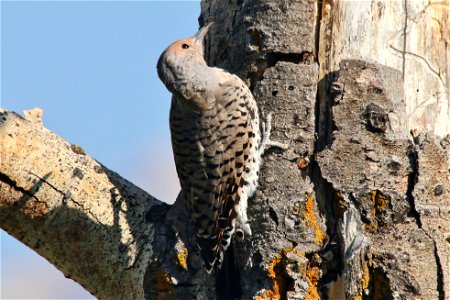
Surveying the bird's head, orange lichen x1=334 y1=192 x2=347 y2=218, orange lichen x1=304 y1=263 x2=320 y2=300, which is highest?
the bird's head

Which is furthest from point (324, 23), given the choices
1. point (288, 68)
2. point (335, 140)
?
point (335, 140)

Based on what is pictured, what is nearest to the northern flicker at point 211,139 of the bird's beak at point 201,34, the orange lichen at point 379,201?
the bird's beak at point 201,34

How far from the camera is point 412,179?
3879mm

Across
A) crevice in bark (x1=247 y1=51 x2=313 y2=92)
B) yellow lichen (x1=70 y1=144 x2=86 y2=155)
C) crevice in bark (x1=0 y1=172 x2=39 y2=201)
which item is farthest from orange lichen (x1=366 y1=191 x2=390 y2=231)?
crevice in bark (x1=0 y1=172 x2=39 y2=201)

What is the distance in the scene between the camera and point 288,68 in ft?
13.6

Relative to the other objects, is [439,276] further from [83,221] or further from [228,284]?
[83,221]

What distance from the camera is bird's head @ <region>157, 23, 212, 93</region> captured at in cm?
487

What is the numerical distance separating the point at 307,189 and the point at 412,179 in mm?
469

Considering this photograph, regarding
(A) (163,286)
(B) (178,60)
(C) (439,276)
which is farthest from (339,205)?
(B) (178,60)

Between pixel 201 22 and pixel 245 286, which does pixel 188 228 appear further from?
pixel 201 22

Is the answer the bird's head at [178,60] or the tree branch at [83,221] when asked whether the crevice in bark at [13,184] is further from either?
the bird's head at [178,60]

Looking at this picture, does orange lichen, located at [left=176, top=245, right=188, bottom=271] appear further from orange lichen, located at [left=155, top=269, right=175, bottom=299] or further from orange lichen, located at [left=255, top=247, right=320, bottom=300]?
orange lichen, located at [left=255, top=247, right=320, bottom=300]

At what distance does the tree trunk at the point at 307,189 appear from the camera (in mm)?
3707

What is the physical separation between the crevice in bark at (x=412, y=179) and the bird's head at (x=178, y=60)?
1.42 m
